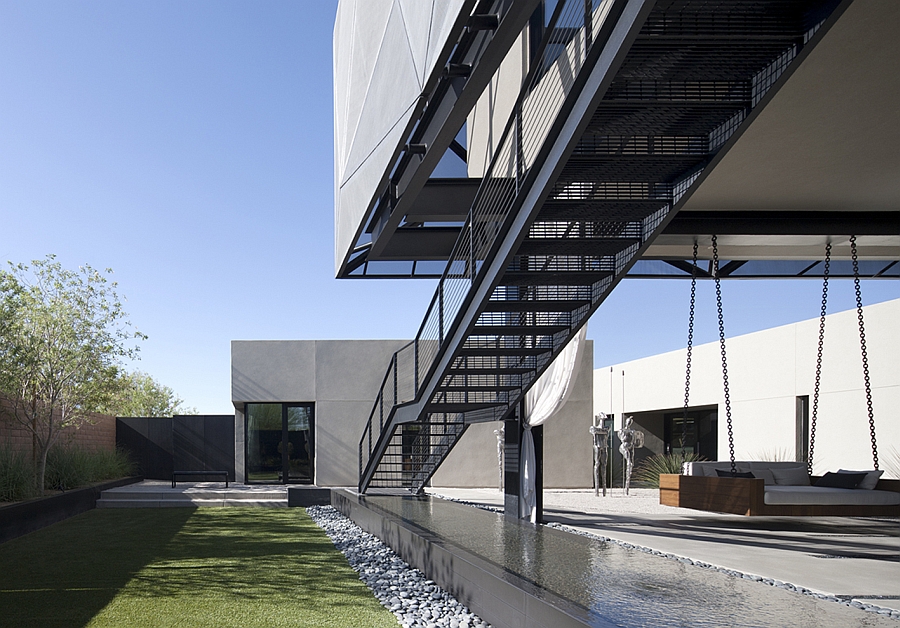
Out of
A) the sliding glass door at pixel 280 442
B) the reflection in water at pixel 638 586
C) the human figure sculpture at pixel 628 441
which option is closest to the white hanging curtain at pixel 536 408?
the reflection in water at pixel 638 586

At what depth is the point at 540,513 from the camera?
8031 mm

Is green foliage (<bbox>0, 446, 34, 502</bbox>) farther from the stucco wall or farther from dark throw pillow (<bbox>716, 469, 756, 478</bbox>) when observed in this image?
the stucco wall

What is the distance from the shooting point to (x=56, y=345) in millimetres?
12492

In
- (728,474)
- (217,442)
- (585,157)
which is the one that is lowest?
(217,442)

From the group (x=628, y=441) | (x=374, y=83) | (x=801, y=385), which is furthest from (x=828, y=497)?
(x=374, y=83)

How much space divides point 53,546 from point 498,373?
500 cm

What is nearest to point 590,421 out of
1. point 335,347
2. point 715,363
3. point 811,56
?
point 715,363

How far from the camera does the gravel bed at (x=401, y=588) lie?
4.63 metres

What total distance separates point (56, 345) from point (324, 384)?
227 inches

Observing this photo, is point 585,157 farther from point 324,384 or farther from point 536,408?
point 324,384

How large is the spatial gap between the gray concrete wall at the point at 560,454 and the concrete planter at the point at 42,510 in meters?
6.83

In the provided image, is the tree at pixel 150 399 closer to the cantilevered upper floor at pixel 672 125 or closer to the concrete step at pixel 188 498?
the concrete step at pixel 188 498

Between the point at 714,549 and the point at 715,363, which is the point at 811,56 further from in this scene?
the point at 715,363

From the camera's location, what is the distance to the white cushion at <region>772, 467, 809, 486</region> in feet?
36.2
